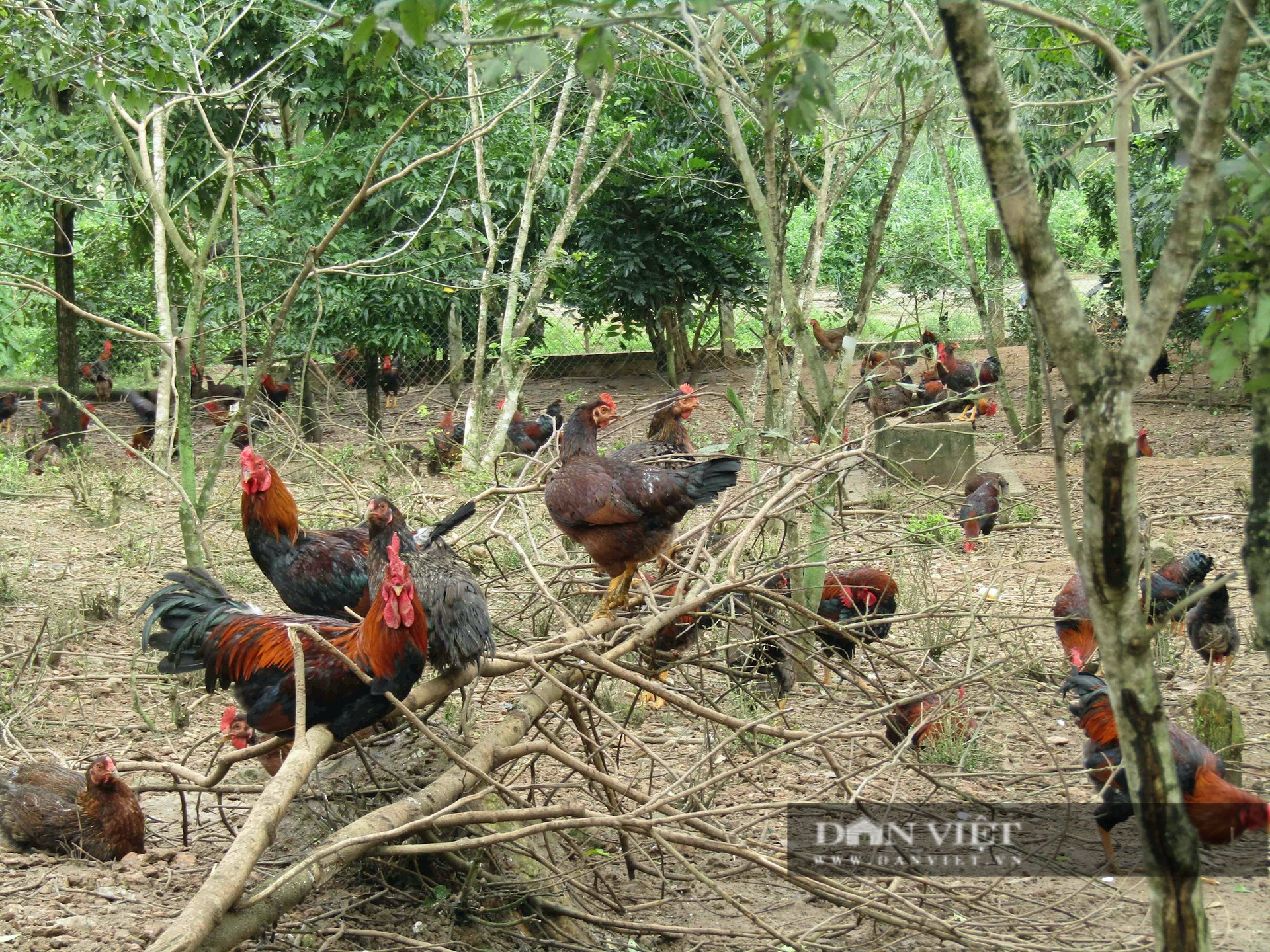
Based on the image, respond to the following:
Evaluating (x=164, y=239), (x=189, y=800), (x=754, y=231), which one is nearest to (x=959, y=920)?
(x=189, y=800)

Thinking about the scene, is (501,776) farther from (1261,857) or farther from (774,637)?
(1261,857)

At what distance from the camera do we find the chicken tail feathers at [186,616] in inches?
159

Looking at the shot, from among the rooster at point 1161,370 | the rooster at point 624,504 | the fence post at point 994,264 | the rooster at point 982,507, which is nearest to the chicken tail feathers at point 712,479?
the rooster at point 624,504

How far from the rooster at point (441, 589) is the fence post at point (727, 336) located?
39.2ft

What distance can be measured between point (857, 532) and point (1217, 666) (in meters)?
3.24

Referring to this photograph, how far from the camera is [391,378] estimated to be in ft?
49.2

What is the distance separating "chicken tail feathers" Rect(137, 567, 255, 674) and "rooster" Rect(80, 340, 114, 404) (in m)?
12.9

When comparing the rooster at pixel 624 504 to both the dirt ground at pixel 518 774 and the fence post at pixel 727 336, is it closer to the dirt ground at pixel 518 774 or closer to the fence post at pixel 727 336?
the dirt ground at pixel 518 774

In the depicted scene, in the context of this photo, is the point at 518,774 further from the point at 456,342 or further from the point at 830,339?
the point at 830,339

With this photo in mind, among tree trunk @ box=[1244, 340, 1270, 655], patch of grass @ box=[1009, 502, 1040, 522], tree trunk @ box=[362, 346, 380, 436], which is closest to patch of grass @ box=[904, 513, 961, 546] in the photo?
patch of grass @ box=[1009, 502, 1040, 522]

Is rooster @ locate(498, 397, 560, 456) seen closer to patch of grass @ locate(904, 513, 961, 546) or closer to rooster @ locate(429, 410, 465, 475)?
rooster @ locate(429, 410, 465, 475)

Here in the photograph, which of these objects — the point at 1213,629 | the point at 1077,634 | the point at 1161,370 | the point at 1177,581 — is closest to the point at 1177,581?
the point at 1177,581

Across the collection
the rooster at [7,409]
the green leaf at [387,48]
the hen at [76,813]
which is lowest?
the hen at [76,813]

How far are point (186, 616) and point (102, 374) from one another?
13879mm
